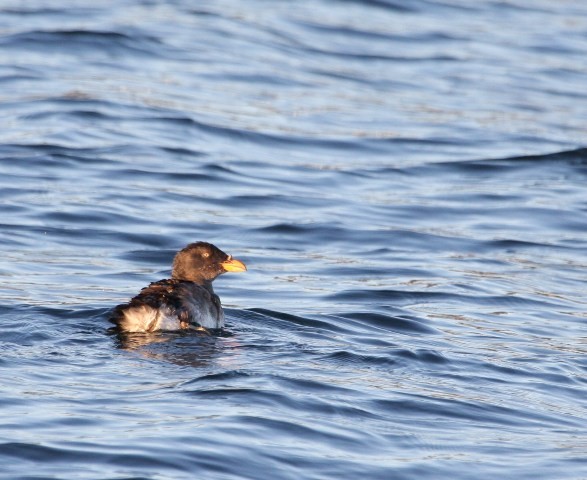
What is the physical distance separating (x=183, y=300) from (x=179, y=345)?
433 mm

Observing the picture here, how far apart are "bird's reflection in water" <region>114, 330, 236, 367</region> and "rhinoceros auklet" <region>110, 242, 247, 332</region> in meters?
0.06

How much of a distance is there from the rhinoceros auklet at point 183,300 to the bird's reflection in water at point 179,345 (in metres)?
0.06

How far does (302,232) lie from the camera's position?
1417 cm

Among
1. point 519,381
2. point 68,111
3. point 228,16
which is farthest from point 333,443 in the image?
point 228,16

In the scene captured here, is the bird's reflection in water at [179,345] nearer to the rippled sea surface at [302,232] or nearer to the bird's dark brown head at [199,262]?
the rippled sea surface at [302,232]

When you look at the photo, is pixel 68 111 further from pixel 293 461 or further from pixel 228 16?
pixel 293 461

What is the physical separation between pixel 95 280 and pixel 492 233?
4.90 metres

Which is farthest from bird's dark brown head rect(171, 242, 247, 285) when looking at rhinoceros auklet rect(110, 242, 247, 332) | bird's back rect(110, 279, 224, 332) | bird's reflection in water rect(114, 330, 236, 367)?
bird's reflection in water rect(114, 330, 236, 367)

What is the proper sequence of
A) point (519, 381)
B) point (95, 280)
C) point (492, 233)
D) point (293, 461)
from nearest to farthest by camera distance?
1. point (293, 461)
2. point (519, 381)
3. point (95, 280)
4. point (492, 233)

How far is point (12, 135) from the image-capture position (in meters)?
17.0

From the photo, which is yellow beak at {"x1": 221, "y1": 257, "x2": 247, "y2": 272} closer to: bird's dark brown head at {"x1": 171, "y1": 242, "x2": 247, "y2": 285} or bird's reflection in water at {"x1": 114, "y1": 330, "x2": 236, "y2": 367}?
bird's dark brown head at {"x1": 171, "y1": 242, "x2": 247, "y2": 285}

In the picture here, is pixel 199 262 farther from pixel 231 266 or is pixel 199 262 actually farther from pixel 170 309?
pixel 170 309

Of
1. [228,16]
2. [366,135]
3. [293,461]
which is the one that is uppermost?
[228,16]

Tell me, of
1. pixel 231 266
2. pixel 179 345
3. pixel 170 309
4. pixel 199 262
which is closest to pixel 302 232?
pixel 231 266
